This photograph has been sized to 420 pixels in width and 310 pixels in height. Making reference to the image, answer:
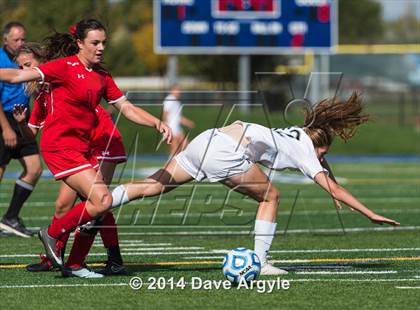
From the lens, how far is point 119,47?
49656 mm

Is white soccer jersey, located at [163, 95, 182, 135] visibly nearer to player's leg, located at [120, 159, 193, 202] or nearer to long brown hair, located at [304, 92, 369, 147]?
long brown hair, located at [304, 92, 369, 147]

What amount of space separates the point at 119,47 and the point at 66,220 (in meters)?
42.6

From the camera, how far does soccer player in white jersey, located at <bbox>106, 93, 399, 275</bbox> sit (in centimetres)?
745

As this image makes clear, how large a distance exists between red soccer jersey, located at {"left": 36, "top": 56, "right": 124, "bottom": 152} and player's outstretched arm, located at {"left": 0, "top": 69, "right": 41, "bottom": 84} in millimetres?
154

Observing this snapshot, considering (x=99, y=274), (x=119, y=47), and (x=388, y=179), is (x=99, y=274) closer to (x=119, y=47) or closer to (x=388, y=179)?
(x=388, y=179)

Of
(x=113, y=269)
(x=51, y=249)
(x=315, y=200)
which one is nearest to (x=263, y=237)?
(x=113, y=269)

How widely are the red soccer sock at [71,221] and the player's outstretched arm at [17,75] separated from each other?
3.28 feet

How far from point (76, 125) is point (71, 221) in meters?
0.70

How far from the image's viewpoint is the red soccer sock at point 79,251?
25.5ft

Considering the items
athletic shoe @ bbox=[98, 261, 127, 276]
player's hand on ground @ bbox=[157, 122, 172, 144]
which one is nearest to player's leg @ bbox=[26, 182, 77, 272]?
athletic shoe @ bbox=[98, 261, 127, 276]

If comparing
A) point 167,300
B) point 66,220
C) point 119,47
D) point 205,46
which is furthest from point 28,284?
point 119,47

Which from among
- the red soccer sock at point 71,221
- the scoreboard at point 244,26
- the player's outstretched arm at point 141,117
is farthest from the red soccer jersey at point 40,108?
the scoreboard at point 244,26

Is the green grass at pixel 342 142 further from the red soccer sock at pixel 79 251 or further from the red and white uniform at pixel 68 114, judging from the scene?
the red and white uniform at pixel 68 114

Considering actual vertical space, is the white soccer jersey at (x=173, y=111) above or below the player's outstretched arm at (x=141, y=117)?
below
